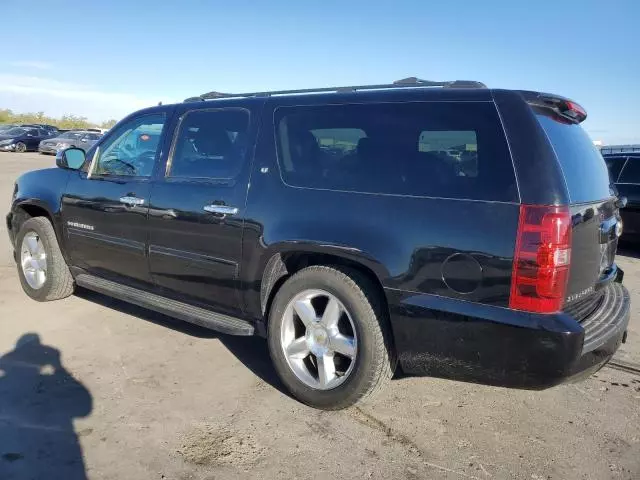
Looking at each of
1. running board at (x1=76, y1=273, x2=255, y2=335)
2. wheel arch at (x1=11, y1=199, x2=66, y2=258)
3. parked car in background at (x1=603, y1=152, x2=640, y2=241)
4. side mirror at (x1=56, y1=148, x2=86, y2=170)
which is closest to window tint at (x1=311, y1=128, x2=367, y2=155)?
running board at (x1=76, y1=273, x2=255, y2=335)

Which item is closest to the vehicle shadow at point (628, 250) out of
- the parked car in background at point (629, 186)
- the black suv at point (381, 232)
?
the parked car in background at point (629, 186)

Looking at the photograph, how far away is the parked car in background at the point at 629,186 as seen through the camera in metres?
8.67

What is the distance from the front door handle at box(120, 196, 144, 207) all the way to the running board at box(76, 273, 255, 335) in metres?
0.70

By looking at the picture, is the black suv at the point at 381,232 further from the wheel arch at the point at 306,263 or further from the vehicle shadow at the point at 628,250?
the vehicle shadow at the point at 628,250

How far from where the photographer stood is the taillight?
2.54m

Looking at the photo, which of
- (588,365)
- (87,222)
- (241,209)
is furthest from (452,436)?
(87,222)

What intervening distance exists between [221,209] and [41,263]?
255 cm

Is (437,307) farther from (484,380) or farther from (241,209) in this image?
(241,209)

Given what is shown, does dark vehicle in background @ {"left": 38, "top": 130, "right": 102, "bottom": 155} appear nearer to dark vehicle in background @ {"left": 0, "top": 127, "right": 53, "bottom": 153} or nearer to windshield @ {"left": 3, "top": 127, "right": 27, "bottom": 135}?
dark vehicle in background @ {"left": 0, "top": 127, "right": 53, "bottom": 153}

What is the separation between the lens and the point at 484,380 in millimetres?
2818

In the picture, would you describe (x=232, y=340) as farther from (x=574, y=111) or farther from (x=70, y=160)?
(x=574, y=111)

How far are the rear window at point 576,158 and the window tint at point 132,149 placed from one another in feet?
9.32

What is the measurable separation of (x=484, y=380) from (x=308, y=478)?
1024 millimetres

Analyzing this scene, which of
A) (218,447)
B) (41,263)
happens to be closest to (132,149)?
(41,263)
